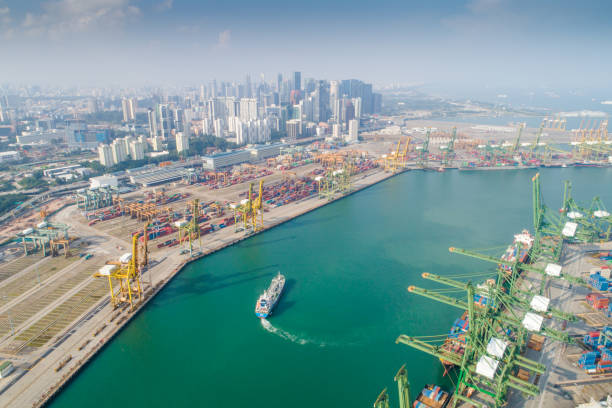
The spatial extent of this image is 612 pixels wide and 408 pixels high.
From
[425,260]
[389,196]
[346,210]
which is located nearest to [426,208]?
[389,196]

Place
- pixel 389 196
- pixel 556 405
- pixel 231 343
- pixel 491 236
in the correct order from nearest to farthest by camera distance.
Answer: pixel 556 405 < pixel 231 343 < pixel 491 236 < pixel 389 196

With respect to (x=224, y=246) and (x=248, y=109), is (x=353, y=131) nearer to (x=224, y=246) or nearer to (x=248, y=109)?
(x=248, y=109)

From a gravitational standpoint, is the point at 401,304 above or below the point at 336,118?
below

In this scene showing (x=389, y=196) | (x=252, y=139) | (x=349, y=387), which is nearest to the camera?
(x=349, y=387)

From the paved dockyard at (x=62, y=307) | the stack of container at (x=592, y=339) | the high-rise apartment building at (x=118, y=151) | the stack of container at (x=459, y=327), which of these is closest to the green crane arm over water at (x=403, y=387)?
the stack of container at (x=459, y=327)

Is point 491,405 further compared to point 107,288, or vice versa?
point 107,288

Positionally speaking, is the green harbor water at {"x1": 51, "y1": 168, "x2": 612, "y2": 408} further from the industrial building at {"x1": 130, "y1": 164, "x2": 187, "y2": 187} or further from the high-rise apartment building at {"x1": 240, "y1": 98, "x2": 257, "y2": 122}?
the high-rise apartment building at {"x1": 240, "y1": 98, "x2": 257, "y2": 122}

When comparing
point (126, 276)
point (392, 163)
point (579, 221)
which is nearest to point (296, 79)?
point (392, 163)

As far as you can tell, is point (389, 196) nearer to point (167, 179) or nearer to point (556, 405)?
point (167, 179)
